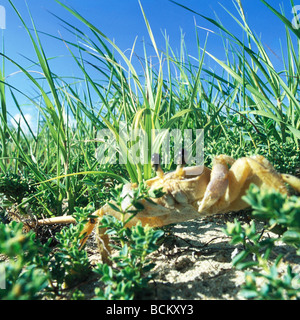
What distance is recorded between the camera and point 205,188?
1.21 metres

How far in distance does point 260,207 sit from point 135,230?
0.48 meters

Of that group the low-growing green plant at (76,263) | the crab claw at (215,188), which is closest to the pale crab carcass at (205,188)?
the crab claw at (215,188)

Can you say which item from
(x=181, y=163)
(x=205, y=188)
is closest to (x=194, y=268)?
(x=205, y=188)

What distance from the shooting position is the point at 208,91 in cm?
302

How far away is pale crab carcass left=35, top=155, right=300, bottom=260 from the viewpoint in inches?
41.8

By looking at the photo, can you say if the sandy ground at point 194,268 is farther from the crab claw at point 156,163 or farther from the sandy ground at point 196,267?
the crab claw at point 156,163

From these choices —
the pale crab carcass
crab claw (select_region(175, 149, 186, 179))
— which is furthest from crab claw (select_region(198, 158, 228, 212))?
crab claw (select_region(175, 149, 186, 179))

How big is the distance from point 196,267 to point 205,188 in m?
0.41

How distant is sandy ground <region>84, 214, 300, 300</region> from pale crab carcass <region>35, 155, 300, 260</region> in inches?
8.7

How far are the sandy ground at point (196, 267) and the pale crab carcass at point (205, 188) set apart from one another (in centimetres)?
22
